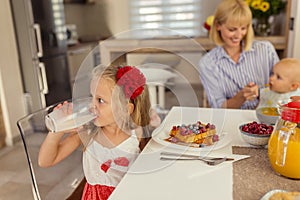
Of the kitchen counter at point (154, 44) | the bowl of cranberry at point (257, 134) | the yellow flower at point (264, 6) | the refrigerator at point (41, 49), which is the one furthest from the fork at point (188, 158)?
the refrigerator at point (41, 49)

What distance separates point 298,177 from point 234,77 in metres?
1.05

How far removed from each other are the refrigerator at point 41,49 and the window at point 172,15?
3.85 feet

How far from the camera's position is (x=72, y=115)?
934mm

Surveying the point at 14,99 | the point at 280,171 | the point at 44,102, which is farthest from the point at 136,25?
the point at 280,171

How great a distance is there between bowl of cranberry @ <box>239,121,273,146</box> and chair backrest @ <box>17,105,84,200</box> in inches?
27.5

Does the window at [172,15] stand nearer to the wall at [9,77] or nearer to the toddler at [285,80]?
the wall at [9,77]

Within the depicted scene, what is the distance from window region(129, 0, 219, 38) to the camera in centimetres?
400

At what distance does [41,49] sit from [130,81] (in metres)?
2.41

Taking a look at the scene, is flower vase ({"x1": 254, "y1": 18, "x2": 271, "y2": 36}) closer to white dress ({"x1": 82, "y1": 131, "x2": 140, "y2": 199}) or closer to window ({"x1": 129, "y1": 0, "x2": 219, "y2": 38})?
window ({"x1": 129, "y1": 0, "x2": 219, "y2": 38})

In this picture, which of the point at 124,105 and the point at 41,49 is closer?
the point at 124,105

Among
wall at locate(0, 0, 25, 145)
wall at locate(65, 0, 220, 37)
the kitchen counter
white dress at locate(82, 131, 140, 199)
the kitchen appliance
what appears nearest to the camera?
white dress at locate(82, 131, 140, 199)

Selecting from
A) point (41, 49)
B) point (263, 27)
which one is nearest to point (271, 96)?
point (263, 27)

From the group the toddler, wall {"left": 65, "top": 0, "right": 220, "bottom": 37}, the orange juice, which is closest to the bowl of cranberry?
the orange juice

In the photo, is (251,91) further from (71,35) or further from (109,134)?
(71,35)
